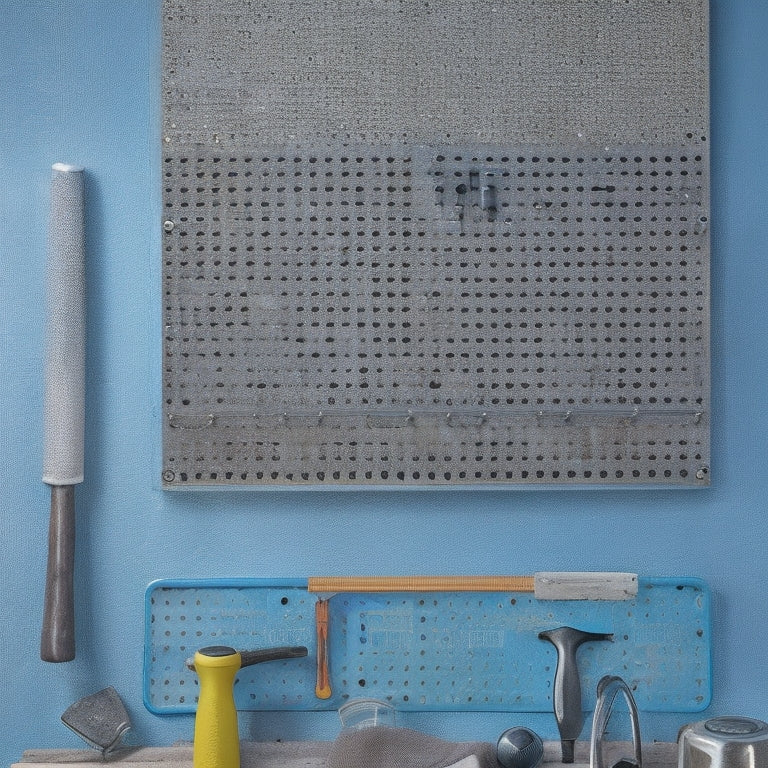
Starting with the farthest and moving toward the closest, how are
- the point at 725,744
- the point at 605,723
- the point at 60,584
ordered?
the point at 60,584, the point at 605,723, the point at 725,744

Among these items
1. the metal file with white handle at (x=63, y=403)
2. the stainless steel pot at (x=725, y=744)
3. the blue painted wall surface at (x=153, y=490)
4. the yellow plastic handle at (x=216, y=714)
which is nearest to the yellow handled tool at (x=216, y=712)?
the yellow plastic handle at (x=216, y=714)

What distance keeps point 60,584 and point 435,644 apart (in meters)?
0.61

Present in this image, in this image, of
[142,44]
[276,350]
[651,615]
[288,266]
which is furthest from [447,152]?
[651,615]

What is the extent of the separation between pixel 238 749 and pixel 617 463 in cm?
75

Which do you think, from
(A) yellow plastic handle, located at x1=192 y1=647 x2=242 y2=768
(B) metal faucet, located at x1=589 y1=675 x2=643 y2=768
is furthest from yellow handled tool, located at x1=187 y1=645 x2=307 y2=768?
(B) metal faucet, located at x1=589 y1=675 x2=643 y2=768

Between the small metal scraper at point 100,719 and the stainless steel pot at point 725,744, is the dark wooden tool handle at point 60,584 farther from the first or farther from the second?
the stainless steel pot at point 725,744

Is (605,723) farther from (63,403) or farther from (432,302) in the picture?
(63,403)

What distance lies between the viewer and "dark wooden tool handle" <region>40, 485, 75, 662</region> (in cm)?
126

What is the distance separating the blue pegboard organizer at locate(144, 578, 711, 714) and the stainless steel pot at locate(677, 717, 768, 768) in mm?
277

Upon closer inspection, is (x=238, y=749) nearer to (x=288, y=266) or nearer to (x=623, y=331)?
(x=288, y=266)

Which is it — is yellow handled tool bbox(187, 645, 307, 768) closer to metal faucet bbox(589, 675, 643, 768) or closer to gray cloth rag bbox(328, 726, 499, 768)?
gray cloth rag bbox(328, 726, 499, 768)

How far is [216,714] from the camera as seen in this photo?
120cm

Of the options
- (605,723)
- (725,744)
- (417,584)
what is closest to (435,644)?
(417,584)

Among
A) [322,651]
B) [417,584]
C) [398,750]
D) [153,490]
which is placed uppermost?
[153,490]
